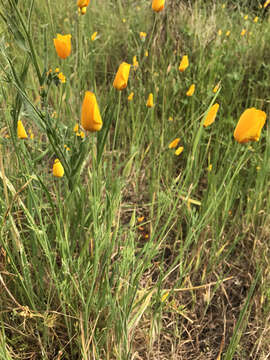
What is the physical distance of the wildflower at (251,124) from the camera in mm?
789

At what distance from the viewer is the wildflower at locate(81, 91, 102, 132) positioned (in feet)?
2.19

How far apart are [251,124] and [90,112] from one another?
39cm

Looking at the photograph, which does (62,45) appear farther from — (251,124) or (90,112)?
(251,124)

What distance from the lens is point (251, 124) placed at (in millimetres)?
A: 796

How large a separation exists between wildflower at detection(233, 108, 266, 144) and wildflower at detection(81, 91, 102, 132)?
1.16 ft

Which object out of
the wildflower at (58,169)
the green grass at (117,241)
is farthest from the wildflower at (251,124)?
the wildflower at (58,169)

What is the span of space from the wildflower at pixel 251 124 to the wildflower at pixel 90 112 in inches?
13.9

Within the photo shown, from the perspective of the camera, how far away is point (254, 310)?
1.14 metres

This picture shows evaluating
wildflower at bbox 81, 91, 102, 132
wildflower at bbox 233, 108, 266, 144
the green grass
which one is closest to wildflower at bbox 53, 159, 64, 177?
the green grass

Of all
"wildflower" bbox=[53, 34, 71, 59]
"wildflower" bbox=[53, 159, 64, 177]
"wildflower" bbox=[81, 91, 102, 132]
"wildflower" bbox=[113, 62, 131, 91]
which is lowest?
"wildflower" bbox=[53, 159, 64, 177]

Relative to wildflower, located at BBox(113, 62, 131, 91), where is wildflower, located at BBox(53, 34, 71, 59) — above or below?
above

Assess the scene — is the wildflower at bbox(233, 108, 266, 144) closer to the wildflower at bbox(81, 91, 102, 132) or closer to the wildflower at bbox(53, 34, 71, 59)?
the wildflower at bbox(81, 91, 102, 132)

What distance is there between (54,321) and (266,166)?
884 millimetres

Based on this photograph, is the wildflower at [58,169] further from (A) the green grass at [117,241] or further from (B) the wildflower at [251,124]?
(B) the wildflower at [251,124]
